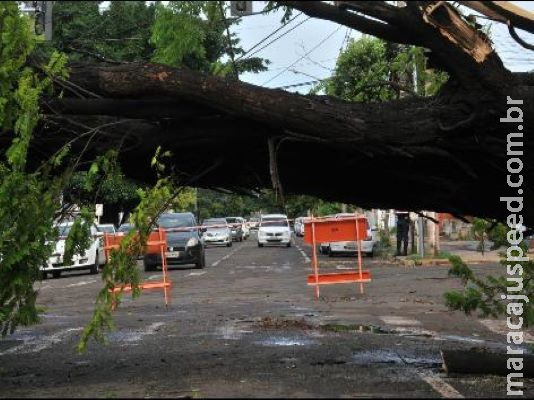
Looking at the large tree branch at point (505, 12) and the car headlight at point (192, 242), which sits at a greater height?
the large tree branch at point (505, 12)

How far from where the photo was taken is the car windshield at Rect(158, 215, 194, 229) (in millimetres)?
26034

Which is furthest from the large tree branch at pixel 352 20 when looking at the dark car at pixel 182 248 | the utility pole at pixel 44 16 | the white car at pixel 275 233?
the white car at pixel 275 233

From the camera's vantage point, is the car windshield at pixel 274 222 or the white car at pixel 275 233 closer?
the white car at pixel 275 233

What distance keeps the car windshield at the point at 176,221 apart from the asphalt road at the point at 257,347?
8.91 meters

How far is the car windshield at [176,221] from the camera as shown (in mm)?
26034

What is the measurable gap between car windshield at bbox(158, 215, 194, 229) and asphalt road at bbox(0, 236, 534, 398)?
8912 millimetres

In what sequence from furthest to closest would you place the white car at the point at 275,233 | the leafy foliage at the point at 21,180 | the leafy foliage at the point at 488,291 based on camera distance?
the white car at the point at 275,233, the leafy foliage at the point at 488,291, the leafy foliage at the point at 21,180

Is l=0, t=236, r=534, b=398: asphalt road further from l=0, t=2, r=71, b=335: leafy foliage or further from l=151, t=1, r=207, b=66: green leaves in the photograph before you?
l=151, t=1, r=207, b=66: green leaves

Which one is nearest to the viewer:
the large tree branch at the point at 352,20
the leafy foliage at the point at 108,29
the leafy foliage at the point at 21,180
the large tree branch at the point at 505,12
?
the large tree branch at the point at 352,20

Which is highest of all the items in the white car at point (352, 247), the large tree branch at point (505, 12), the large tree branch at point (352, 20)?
the large tree branch at point (505, 12)

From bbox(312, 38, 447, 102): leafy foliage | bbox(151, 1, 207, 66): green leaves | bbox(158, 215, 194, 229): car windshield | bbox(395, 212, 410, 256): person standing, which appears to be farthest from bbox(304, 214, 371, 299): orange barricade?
bbox(395, 212, 410, 256): person standing

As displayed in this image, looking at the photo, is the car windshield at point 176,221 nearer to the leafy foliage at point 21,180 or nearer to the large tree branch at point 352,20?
the leafy foliage at point 21,180

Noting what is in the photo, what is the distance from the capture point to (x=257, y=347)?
8.85m

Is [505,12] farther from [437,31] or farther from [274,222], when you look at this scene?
[274,222]
